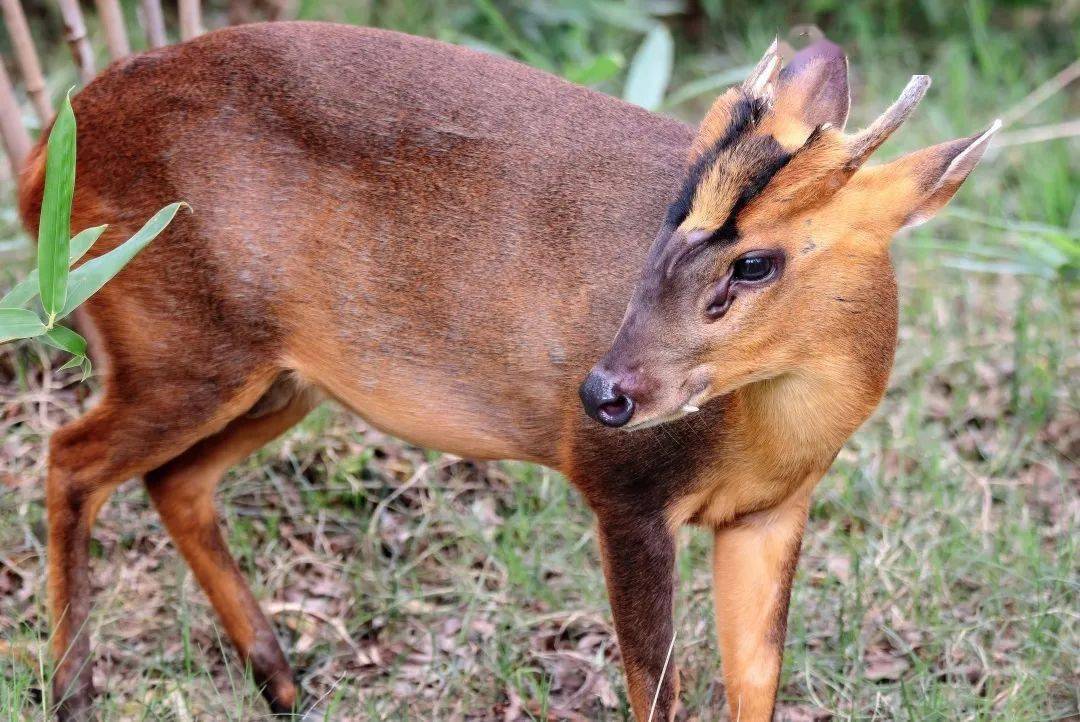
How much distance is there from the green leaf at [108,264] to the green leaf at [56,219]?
36mm

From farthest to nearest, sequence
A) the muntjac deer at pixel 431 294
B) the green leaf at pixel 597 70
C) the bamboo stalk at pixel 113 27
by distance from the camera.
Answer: the green leaf at pixel 597 70 → the bamboo stalk at pixel 113 27 → the muntjac deer at pixel 431 294

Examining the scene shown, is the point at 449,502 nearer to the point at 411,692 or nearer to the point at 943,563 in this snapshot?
the point at 411,692

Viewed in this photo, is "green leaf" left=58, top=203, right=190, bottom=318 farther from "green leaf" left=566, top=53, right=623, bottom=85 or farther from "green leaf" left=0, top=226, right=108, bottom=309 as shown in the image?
"green leaf" left=566, top=53, right=623, bottom=85

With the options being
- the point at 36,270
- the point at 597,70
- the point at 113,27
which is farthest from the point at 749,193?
the point at 113,27

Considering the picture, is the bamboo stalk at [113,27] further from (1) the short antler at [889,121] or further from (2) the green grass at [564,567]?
(1) the short antler at [889,121]

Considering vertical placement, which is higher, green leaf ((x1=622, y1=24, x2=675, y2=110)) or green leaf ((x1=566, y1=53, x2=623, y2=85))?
green leaf ((x1=566, y1=53, x2=623, y2=85))

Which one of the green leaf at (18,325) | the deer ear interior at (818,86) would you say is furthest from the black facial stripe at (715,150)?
the green leaf at (18,325)

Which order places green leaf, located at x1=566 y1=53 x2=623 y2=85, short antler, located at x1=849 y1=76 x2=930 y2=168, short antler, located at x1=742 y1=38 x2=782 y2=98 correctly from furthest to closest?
green leaf, located at x1=566 y1=53 x2=623 y2=85 → short antler, located at x1=742 y1=38 x2=782 y2=98 → short antler, located at x1=849 y1=76 x2=930 y2=168

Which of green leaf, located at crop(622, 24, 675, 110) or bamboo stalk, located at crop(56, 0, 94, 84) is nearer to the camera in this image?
bamboo stalk, located at crop(56, 0, 94, 84)

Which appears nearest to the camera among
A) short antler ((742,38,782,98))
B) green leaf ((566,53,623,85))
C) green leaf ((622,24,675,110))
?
short antler ((742,38,782,98))

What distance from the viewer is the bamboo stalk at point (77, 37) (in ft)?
15.1

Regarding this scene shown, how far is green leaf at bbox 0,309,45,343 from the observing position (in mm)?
3230

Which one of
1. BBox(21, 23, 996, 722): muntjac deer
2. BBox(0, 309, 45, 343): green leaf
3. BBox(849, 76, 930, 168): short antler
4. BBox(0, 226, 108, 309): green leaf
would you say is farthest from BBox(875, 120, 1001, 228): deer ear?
BBox(0, 309, 45, 343): green leaf

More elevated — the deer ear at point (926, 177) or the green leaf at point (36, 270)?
the deer ear at point (926, 177)
